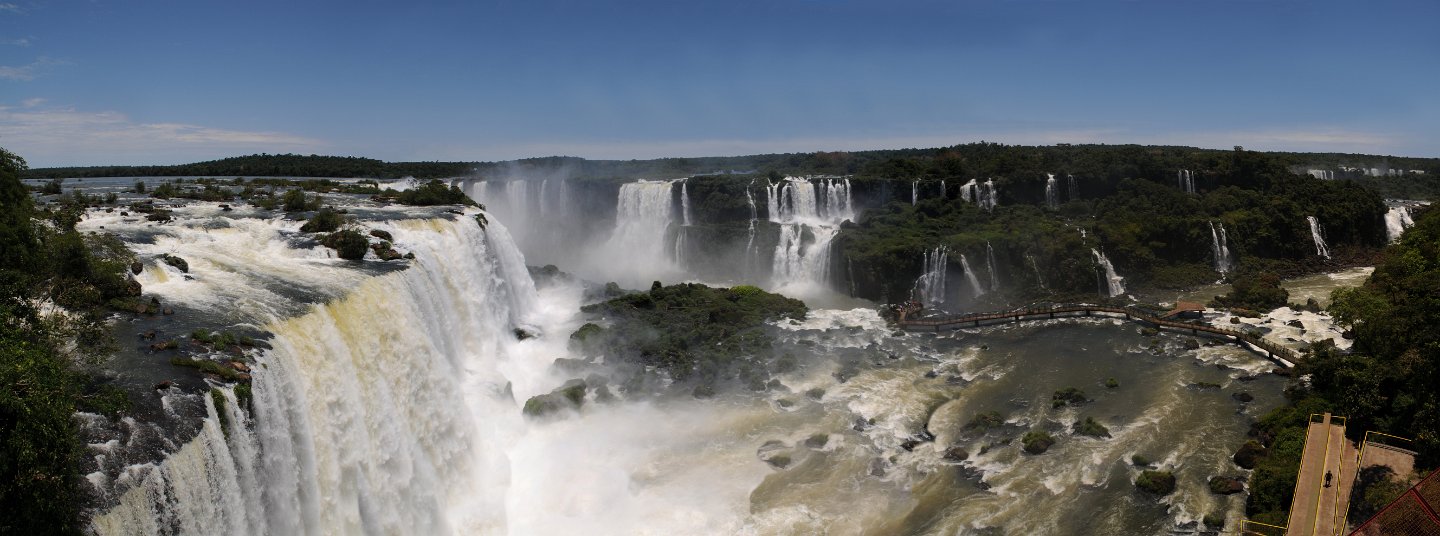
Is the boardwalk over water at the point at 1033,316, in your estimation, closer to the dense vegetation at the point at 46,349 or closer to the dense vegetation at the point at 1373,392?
the dense vegetation at the point at 1373,392

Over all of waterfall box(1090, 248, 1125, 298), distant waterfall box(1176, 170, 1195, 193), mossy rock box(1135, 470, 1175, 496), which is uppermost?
distant waterfall box(1176, 170, 1195, 193)

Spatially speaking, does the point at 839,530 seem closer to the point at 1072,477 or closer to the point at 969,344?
the point at 1072,477

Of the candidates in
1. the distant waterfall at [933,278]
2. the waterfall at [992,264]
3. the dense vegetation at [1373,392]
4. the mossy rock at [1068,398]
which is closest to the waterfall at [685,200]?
the distant waterfall at [933,278]

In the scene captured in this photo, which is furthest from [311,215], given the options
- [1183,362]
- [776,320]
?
[1183,362]

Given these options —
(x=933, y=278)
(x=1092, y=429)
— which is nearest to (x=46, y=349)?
(x=1092, y=429)

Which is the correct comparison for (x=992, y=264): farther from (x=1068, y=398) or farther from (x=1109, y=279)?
(x=1068, y=398)

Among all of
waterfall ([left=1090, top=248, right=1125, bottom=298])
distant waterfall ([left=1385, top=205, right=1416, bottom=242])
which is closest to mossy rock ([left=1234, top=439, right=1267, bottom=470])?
waterfall ([left=1090, top=248, right=1125, bottom=298])

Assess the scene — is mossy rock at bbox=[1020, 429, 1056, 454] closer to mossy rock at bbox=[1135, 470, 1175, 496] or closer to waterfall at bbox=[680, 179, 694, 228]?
mossy rock at bbox=[1135, 470, 1175, 496]
